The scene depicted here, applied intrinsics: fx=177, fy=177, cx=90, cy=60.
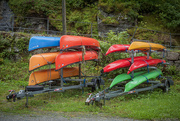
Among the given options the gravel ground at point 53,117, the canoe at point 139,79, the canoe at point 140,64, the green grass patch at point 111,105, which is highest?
the canoe at point 140,64

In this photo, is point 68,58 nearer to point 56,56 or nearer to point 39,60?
point 56,56

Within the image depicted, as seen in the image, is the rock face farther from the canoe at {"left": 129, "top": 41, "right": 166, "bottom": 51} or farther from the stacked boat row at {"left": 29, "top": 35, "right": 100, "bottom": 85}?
the stacked boat row at {"left": 29, "top": 35, "right": 100, "bottom": 85}

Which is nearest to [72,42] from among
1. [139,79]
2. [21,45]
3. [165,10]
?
[139,79]

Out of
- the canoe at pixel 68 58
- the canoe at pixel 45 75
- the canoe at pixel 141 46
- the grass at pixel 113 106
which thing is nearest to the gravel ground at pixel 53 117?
the grass at pixel 113 106

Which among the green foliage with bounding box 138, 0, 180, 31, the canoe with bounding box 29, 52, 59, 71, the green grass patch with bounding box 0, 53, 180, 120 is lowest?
the green grass patch with bounding box 0, 53, 180, 120

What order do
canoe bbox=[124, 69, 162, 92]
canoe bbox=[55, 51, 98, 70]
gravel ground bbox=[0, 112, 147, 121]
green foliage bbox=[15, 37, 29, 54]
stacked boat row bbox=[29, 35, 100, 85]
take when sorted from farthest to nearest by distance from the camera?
1. green foliage bbox=[15, 37, 29, 54]
2. stacked boat row bbox=[29, 35, 100, 85]
3. canoe bbox=[55, 51, 98, 70]
4. canoe bbox=[124, 69, 162, 92]
5. gravel ground bbox=[0, 112, 147, 121]

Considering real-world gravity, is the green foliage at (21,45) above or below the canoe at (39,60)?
above

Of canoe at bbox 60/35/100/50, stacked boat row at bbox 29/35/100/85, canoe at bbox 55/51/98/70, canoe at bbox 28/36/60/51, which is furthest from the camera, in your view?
canoe at bbox 28/36/60/51

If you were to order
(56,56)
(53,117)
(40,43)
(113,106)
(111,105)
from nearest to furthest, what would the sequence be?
(53,117), (113,106), (111,105), (56,56), (40,43)

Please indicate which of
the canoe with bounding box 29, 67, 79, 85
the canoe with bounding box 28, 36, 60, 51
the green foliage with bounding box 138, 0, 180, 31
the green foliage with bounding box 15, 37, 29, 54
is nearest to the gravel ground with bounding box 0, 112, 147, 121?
the canoe with bounding box 29, 67, 79, 85

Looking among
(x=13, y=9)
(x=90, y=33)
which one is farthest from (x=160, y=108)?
(x=13, y=9)

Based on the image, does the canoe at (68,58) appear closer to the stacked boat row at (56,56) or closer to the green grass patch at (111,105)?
the stacked boat row at (56,56)

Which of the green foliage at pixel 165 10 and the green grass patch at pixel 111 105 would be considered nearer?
the green grass patch at pixel 111 105

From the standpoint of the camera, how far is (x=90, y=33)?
15.1 meters
